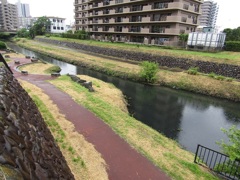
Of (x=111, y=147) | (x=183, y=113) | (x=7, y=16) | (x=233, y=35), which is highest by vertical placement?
(x=7, y=16)

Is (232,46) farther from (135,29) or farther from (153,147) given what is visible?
(153,147)

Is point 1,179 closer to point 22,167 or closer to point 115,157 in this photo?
point 22,167

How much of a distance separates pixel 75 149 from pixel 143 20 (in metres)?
35.3

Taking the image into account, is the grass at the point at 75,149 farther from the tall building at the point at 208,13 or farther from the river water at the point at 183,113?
the tall building at the point at 208,13

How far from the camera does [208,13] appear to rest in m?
114

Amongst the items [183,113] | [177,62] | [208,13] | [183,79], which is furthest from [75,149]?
[208,13]

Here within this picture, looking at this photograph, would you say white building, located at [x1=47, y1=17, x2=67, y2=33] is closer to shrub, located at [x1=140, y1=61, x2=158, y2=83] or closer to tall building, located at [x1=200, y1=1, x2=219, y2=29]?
shrub, located at [x1=140, y1=61, x2=158, y2=83]

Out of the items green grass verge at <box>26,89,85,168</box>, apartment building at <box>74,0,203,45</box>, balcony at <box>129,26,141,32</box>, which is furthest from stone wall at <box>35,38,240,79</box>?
green grass verge at <box>26,89,85,168</box>

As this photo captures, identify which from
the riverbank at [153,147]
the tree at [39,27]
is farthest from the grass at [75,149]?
the tree at [39,27]

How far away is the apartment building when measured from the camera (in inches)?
1310

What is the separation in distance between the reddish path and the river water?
482cm

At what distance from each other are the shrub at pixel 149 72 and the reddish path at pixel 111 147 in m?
13.0

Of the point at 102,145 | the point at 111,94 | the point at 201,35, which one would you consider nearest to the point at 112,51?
the point at 201,35

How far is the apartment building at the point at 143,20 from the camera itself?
33.3 meters
